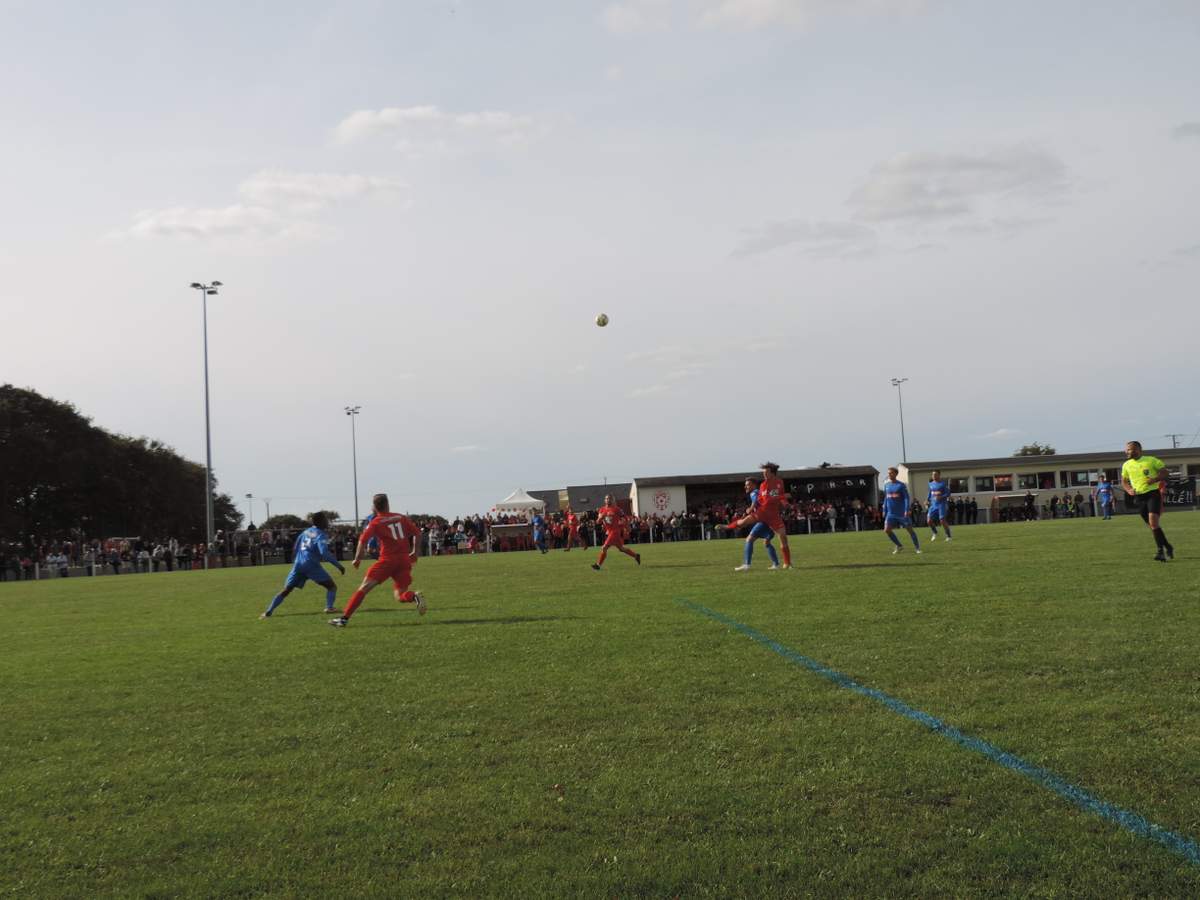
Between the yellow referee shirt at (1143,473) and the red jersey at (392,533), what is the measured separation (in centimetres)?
1138

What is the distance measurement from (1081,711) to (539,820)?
3.44m

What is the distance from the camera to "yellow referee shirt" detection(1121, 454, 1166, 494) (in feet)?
54.2

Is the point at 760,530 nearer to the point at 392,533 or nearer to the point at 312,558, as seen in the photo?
the point at 392,533

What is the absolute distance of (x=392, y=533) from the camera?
1360 centimetres

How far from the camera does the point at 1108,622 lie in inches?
372

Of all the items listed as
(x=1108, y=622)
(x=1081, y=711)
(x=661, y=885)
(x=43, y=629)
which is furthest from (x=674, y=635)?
(x=43, y=629)

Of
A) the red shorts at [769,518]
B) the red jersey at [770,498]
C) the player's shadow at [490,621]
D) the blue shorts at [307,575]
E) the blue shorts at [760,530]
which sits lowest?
the player's shadow at [490,621]

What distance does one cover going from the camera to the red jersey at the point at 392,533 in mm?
13492

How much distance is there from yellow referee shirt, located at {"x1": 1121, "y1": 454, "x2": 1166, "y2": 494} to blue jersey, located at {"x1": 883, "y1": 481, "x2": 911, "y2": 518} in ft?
17.0

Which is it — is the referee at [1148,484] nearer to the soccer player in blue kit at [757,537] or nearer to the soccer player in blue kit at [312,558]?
the soccer player in blue kit at [757,537]

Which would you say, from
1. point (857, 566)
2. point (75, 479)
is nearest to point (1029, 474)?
point (857, 566)

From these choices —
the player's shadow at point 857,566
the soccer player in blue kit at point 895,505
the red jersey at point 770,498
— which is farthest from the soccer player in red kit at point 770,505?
the soccer player in blue kit at point 895,505

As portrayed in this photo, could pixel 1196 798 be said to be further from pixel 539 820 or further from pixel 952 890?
pixel 539 820

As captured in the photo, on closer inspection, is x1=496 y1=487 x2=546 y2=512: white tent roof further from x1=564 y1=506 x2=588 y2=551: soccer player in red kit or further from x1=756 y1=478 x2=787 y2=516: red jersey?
x1=756 y1=478 x2=787 y2=516: red jersey
